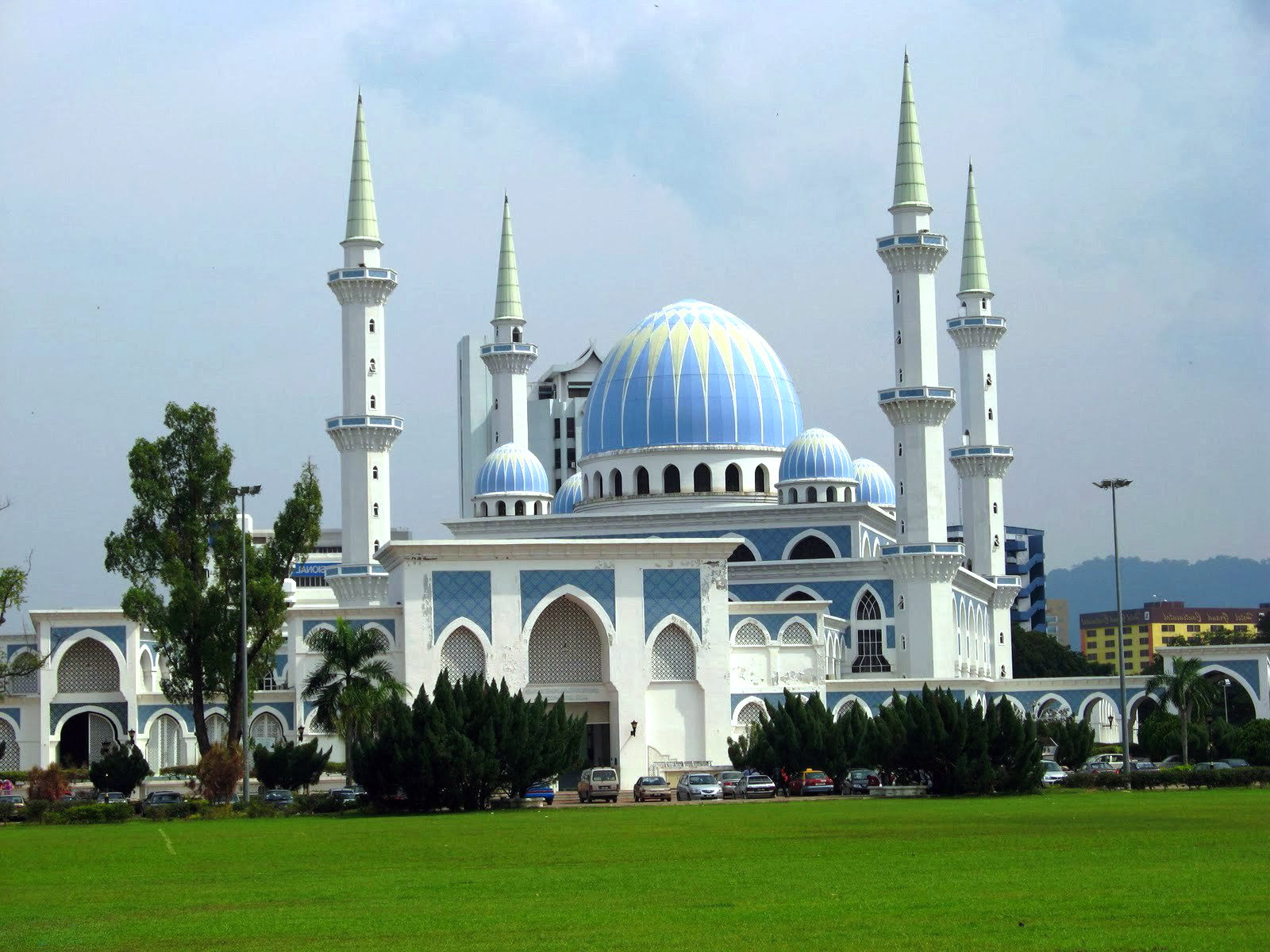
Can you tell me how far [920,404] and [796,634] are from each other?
733cm

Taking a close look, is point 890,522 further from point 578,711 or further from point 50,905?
point 50,905

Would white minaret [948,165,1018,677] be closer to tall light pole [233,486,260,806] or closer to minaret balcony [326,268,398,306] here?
minaret balcony [326,268,398,306]

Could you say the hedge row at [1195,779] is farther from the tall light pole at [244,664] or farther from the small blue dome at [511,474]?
the small blue dome at [511,474]

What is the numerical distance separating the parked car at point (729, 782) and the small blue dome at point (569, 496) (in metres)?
26.6

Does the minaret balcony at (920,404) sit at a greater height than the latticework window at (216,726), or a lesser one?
greater

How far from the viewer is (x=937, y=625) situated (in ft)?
170

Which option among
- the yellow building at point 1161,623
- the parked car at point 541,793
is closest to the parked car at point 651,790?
the parked car at point 541,793

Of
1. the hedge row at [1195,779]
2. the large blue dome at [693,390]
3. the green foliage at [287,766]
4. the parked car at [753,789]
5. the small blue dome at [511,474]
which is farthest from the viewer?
the small blue dome at [511,474]

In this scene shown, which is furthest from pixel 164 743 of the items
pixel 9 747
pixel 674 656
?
pixel 674 656

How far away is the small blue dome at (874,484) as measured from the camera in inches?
2448

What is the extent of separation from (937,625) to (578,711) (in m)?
11.2

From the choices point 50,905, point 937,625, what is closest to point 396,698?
point 50,905

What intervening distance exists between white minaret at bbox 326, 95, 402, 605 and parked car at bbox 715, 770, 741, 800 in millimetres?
15150

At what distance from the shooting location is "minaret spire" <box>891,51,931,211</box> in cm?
5291
